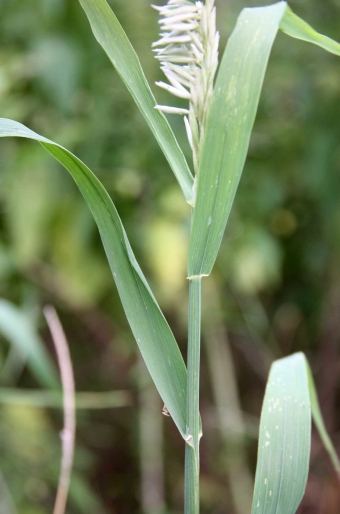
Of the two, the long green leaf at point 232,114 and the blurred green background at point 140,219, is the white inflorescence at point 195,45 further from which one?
the blurred green background at point 140,219

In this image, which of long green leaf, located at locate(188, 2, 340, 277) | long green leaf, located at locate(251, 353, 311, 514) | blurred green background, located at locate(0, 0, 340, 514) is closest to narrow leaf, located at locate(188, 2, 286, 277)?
long green leaf, located at locate(188, 2, 340, 277)

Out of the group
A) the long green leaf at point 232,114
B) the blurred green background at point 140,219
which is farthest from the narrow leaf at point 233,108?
the blurred green background at point 140,219

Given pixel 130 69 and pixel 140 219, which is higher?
pixel 130 69

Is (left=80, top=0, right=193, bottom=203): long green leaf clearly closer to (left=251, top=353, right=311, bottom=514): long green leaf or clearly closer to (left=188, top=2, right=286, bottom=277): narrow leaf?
(left=188, top=2, right=286, bottom=277): narrow leaf

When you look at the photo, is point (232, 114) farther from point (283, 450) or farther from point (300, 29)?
point (283, 450)

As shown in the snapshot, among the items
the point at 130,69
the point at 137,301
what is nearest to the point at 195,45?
the point at 130,69

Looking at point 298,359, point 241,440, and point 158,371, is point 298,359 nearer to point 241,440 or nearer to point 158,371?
point 158,371
